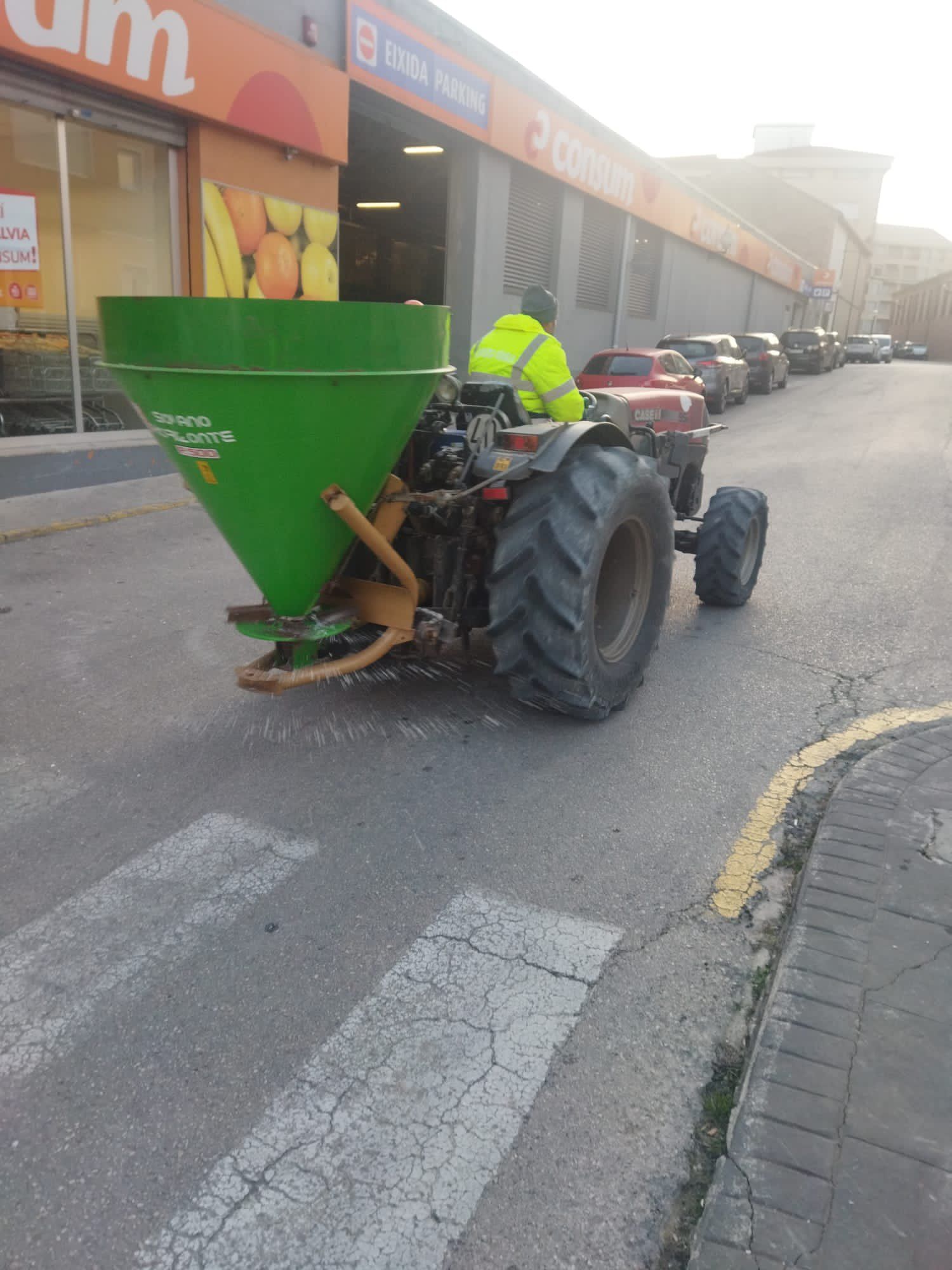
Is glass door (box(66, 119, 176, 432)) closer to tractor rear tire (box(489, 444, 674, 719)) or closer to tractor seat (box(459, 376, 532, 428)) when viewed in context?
tractor seat (box(459, 376, 532, 428))

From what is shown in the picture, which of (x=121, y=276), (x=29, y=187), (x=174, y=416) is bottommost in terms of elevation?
(x=174, y=416)

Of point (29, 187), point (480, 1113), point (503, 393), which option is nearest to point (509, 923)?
point (480, 1113)

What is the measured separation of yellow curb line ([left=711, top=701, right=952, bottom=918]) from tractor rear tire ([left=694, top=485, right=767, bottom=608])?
174 centimetres

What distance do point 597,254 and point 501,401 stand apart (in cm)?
1817

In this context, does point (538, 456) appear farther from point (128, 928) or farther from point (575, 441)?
point (128, 928)

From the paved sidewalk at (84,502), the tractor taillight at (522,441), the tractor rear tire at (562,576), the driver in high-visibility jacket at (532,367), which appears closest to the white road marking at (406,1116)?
the tractor rear tire at (562,576)

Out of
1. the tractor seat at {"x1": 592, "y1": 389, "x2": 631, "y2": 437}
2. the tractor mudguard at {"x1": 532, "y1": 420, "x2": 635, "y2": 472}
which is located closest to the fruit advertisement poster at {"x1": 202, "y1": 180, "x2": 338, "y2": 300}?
the tractor seat at {"x1": 592, "y1": 389, "x2": 631, "y2": 437}

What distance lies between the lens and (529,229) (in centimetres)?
1780

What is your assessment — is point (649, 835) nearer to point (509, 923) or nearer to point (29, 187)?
point (509, 923)

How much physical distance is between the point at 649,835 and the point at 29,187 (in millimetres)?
8545

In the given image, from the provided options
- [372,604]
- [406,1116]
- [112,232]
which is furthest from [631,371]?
[406,1116]

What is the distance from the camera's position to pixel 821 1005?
2.61 meters

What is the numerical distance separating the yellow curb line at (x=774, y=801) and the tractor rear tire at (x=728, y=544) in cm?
174

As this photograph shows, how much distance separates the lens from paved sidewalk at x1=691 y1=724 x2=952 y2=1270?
1962 mm
